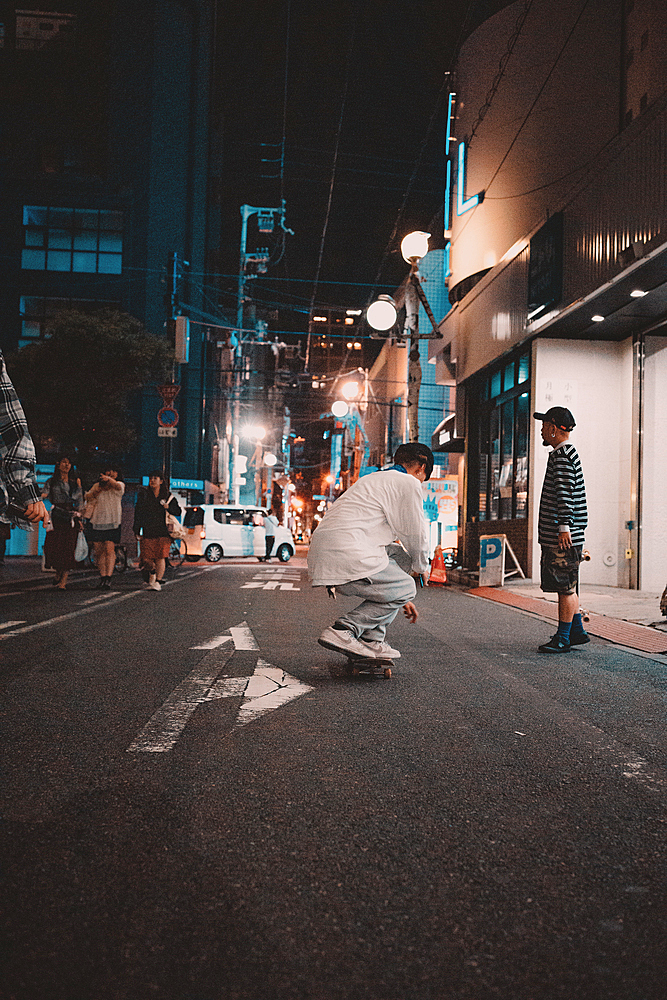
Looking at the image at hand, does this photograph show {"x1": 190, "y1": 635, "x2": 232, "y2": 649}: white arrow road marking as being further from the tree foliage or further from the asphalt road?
the tree foliage

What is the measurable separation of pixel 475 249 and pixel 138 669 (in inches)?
745

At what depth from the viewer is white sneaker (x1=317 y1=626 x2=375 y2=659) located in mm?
5164

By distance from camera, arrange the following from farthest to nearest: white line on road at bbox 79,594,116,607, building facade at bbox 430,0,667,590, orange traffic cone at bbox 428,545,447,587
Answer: orange traffic cone at bbox 428,545,447,587
building facade at bbox 430,0,667,590
white line on road at bbox 79,594,116,607

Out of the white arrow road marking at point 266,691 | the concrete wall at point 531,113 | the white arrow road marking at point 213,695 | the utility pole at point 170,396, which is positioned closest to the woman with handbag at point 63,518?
the white arrow road marking at point 213,695

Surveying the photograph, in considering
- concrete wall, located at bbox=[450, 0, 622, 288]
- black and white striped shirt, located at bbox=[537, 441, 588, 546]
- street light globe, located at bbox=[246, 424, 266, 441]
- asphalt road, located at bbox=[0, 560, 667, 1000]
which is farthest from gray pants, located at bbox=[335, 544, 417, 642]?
street light globe, located at bbox=[246, 424, 266, 441]

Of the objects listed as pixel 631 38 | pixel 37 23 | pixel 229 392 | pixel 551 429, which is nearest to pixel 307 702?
pixel 551 429

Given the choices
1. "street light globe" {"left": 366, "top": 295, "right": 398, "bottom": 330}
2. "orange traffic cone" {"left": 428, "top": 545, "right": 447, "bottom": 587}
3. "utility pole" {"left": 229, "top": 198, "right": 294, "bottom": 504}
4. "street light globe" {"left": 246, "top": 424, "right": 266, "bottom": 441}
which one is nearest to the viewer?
"orange traffic cone" {"left": 428, "top": 545, "right": 447, "bottom": 587}

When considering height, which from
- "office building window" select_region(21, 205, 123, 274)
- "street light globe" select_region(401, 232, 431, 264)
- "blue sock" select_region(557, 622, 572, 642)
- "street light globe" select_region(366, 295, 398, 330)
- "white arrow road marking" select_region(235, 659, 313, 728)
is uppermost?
"office building window" select_region(21, 205, 123, 274)

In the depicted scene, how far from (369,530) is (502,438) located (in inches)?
535

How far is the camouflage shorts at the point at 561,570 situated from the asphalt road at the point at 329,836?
142 cm

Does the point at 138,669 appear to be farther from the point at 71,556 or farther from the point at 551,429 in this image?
the point at 71,556

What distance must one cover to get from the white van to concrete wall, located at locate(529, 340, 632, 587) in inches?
523

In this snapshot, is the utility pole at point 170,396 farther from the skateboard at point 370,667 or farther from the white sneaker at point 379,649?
the skateboard at point 370,667

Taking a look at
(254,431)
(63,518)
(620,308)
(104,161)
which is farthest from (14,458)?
(254,431)
